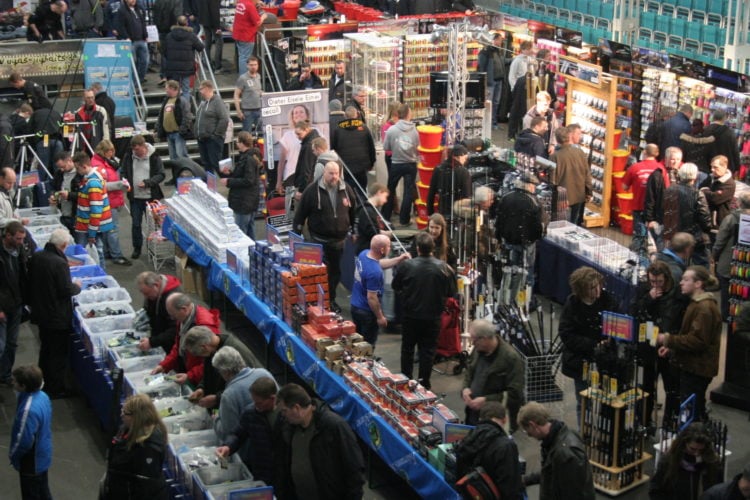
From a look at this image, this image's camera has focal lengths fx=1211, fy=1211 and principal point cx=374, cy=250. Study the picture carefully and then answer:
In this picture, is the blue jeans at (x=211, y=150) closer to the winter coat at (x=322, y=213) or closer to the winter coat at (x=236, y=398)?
the winter coat at (x=322, y=213)

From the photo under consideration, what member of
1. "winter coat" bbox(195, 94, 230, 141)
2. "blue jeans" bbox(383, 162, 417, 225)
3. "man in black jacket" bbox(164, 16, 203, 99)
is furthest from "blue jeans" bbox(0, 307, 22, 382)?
"man in black jacket" bbox(164, 16, 203, 99)

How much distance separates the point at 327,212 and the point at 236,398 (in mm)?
3963

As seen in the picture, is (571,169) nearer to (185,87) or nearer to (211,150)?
(211,150)

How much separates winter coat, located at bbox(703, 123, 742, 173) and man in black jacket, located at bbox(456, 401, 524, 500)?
8248 millimetres

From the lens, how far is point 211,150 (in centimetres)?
1606

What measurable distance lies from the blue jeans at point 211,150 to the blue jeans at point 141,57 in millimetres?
3618

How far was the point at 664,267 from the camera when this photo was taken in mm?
9156

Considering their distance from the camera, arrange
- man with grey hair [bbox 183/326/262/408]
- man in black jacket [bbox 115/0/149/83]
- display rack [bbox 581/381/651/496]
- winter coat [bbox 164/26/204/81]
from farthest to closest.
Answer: man in black jacket [bbox 115/0/149/83] → winter coat [bbox 164/26/204/81] → display rack [bbox 581/381/651/496] → man with grey hair [bbox 183/326/262/408]

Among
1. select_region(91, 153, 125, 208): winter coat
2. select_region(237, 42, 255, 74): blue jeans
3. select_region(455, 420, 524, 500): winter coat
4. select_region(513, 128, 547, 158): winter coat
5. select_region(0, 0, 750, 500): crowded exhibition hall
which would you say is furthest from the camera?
select_region(237, 42, 255, 74): blue jeans

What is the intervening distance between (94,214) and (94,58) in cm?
578

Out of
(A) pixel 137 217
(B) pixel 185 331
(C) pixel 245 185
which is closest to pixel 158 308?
(B) pixel 185 331

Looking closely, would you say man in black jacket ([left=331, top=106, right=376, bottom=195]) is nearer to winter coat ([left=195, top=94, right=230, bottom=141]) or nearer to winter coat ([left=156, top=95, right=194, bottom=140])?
winter coat ([left=195, top=94, right=230, bottom=141])

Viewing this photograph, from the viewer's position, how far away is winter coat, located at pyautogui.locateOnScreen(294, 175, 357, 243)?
1165 cm

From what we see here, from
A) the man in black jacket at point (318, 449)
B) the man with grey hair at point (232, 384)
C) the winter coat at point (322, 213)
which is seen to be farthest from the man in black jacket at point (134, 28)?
the man in black jacket at point (318, 449)
